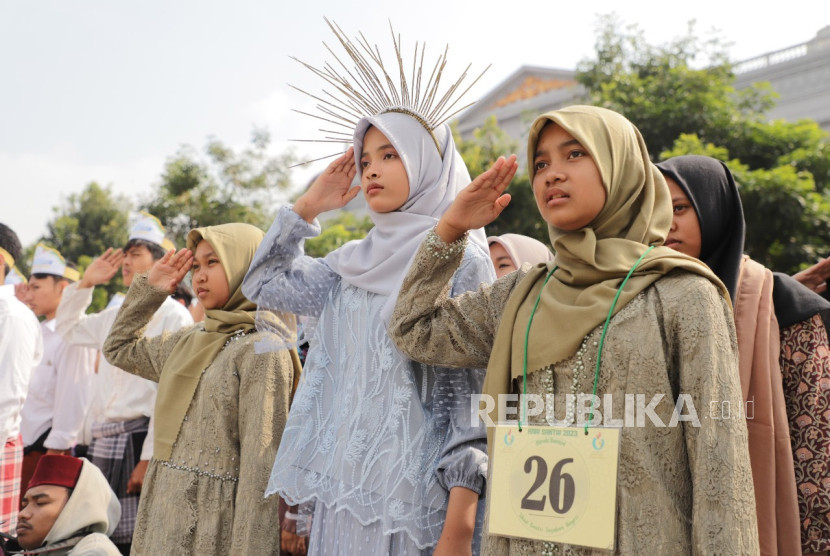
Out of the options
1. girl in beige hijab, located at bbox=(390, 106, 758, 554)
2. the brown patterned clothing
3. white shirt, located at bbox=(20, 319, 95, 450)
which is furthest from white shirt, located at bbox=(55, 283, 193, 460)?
the brown patterned clothing

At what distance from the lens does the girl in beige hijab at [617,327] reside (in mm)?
1593

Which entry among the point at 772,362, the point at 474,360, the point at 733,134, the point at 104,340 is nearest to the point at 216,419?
the point at 474,360

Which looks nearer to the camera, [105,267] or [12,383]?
[12,383]

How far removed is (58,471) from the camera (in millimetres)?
4121

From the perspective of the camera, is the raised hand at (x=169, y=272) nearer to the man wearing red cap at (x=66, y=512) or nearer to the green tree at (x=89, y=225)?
the man wearing red cap at (x=66, y=512)

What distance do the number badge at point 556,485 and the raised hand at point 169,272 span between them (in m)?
2.05

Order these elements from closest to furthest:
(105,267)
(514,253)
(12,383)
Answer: (514,253)
(12,383)
(105,267)

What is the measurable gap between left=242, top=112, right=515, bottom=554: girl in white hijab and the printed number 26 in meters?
0.45

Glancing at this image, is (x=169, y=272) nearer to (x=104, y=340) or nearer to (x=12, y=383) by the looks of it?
(x=12, y=383)

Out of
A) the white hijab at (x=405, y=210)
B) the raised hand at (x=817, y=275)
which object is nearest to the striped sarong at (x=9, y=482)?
the white hijab at (x=405, y=210)

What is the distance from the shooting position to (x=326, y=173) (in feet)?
9.25

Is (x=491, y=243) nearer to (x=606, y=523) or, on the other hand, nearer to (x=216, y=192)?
(x=606, y=523)

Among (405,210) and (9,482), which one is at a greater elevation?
(405,210)

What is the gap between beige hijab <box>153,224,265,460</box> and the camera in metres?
3.17
